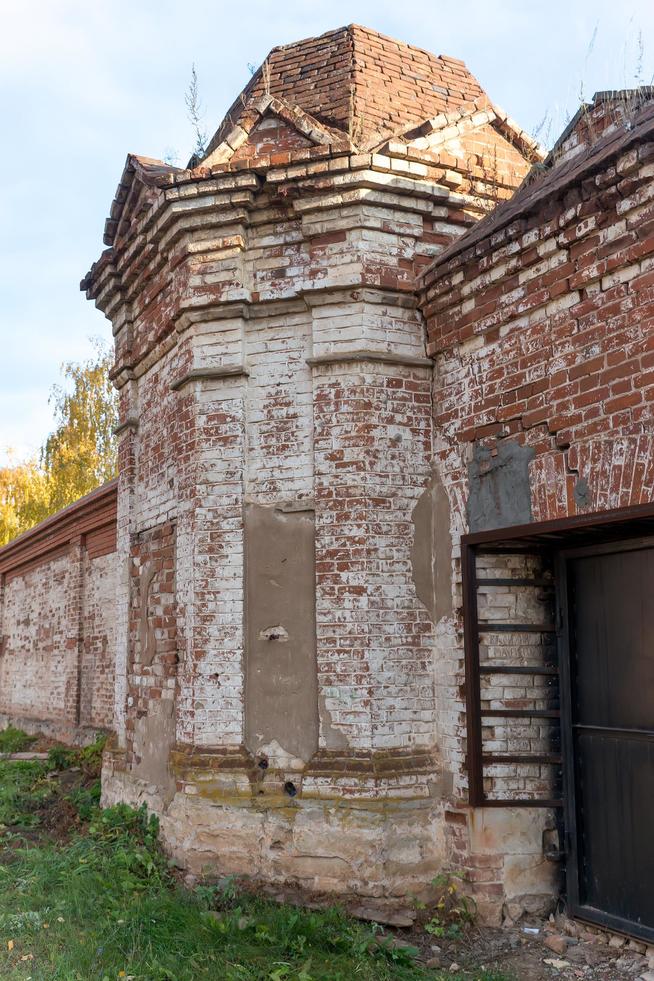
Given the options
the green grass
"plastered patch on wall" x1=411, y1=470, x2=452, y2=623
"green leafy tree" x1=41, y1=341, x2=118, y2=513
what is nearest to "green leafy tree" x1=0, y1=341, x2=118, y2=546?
"green leafy tree" x1=41, y1=341, x2=118, y2=513

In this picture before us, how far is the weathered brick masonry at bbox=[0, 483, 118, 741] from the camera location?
36.9ft

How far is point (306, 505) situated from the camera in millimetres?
5703

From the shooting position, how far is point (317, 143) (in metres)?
6.20

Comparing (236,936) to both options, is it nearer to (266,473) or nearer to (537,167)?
(266,473)

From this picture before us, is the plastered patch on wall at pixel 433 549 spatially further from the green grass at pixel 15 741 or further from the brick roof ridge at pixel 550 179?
the green grass at pixel 15 741

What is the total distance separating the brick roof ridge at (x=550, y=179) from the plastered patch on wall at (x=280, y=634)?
1906 millimetres

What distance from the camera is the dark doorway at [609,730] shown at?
4551 millimetres

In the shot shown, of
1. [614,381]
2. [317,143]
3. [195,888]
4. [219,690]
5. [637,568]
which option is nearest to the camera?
[614,381]

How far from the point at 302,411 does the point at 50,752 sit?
256 inches

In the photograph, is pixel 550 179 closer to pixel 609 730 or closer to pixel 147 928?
pixel 609 730

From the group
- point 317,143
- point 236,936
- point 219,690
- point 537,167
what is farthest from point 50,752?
point 537,167

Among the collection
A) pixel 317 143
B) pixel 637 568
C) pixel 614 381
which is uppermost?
pixel 317 143

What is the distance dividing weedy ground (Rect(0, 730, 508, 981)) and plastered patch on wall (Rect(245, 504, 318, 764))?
94 centimetres

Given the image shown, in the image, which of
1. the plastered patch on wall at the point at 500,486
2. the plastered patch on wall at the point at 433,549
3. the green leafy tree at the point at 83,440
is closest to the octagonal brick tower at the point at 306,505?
the plastered patch on wall at the point at 433,549
